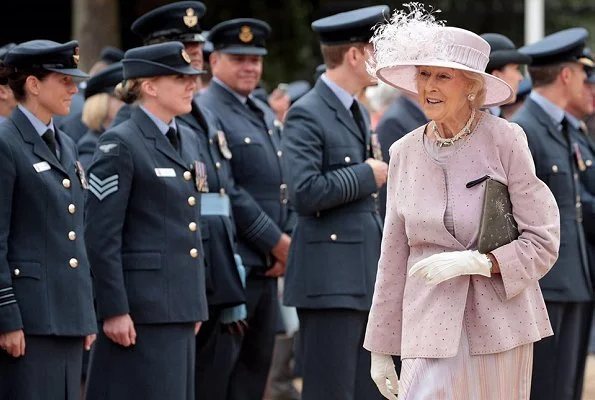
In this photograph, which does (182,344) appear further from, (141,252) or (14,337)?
(14,337)

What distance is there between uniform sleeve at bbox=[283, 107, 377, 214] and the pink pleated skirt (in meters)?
1.63

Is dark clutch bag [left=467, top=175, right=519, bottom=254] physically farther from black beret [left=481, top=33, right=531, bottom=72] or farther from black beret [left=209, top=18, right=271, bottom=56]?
black beret [left=209, top=18, right=271, bottom=56]

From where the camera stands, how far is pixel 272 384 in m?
9.53

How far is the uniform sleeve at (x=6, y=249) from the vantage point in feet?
17.4

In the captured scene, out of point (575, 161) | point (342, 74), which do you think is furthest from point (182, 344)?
point (575, 161)

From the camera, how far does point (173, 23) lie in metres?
7.30

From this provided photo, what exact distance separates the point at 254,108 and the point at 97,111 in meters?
0.87

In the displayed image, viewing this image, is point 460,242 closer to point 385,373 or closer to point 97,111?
point 385,373

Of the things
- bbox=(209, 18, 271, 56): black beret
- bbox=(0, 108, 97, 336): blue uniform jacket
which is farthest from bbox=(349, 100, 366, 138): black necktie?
bbox=(0, 108, 97, 336): blue uniform jacket

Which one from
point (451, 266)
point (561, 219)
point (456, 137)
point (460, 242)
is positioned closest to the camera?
A: point (451, 266)

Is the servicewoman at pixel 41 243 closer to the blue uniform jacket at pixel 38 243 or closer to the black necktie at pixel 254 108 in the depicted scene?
the blue uniform jacket at pixel 38 243

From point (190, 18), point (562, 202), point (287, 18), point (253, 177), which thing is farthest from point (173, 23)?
point (287, 18)

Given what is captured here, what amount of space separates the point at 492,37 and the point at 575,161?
89 cm

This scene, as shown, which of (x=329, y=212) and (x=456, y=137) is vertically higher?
(x=456, y=137)
